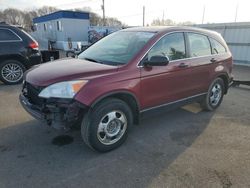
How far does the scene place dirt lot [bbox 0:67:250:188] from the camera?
298cm

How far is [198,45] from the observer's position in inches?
189

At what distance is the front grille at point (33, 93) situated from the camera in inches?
133

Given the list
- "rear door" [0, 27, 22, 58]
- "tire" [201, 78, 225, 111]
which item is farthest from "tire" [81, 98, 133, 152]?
"rear door" [0, 27, 22, 58]

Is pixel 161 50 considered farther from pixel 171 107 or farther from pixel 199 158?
pixel 199 158

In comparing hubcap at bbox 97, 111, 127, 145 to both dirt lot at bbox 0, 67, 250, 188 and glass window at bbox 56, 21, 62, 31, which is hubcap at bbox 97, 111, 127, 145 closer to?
dirt lot at bbox 0, 67, 250, 188

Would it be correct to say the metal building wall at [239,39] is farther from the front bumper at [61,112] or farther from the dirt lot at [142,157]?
the front bumper at [61,112]

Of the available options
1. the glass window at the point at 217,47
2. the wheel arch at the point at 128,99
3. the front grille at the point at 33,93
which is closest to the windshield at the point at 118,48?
the wheel arch at the point at 128,99

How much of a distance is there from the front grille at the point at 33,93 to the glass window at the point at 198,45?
2885 mm

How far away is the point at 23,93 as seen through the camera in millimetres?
3916

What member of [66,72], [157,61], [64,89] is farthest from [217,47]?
[64,89]

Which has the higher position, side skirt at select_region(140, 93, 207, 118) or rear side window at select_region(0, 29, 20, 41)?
rear side window at select_region(0, 29, 20, 41)

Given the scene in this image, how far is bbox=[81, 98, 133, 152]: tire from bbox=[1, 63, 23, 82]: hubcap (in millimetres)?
5317

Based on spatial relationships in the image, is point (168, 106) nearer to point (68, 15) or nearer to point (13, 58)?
point (13, 58)

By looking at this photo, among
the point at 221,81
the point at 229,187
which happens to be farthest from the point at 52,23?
the point at 229,187
